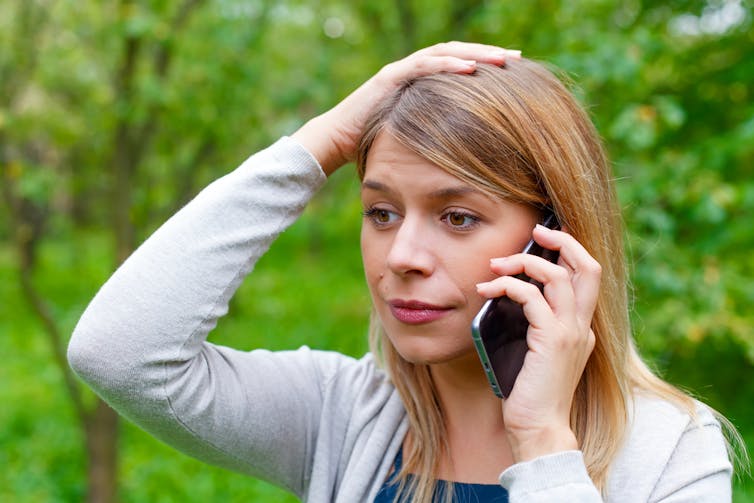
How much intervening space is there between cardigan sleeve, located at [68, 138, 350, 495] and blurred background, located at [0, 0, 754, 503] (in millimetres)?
830

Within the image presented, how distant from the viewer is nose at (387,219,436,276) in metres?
1.51

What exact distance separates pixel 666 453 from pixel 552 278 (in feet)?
1.31

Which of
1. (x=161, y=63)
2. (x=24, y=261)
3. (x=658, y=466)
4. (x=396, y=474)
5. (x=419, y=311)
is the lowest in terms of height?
(x=24, y=261)

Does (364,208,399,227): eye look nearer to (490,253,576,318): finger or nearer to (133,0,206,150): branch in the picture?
(490,253,576,318): finger

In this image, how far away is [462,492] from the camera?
1.64 meters

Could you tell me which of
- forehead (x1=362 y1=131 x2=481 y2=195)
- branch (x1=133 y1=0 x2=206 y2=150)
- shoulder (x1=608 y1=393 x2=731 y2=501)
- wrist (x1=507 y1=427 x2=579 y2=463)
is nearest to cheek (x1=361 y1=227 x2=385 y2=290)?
forehead (x1=362 y1=131 x2=481 y2=195)

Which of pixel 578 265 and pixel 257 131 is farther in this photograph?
pixel 257 131

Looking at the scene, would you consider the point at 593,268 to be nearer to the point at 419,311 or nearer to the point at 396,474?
the point at 419,311

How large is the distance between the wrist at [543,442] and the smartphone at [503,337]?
109 millimetres

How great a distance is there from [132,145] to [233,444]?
9.32ft

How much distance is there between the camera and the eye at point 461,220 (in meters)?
1.53

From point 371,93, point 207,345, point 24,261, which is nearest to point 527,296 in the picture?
point 371,93

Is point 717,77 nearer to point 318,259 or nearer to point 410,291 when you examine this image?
point 410,291

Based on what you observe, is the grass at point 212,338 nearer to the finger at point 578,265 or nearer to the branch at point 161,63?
the finger at point 578,265
